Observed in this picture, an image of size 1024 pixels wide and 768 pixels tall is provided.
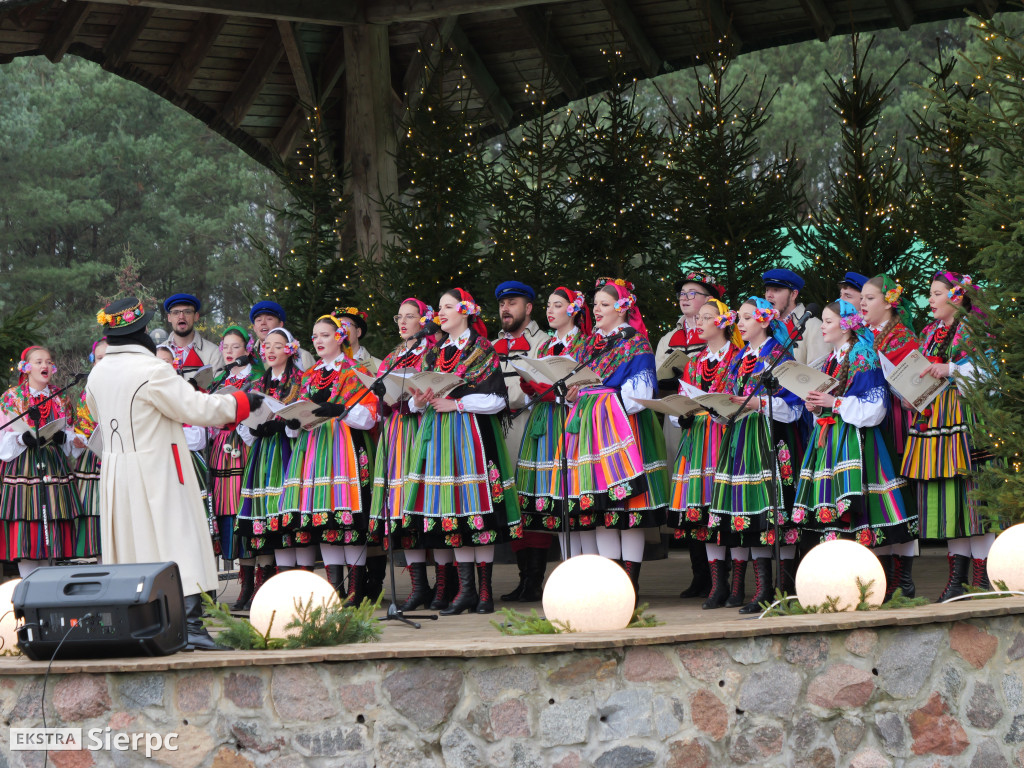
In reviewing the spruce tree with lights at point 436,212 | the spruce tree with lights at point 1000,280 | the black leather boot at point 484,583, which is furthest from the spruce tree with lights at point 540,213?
the spruce tree with lights at point 1000,280

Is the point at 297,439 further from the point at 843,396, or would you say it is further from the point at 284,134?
the point at 284,134

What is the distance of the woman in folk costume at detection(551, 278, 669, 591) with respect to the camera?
6.29 meters

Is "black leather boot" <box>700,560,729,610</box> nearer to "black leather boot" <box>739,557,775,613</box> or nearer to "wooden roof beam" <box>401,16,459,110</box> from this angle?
"black leather boot" <box>739,557,775,613</box>

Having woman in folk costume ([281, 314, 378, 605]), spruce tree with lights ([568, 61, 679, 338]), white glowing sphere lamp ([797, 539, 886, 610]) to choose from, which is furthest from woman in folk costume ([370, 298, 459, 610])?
spruce tree with lights ([568, 61, 679, 338])

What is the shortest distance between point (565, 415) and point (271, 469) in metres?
1.62

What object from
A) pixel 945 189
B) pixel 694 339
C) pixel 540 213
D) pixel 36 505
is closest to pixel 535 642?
pixel 694 339

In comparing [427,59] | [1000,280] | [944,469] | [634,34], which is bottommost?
[944,469]

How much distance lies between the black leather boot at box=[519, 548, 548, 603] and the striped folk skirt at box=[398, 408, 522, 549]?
2.02ft

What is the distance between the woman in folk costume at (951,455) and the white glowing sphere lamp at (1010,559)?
1.50 feet

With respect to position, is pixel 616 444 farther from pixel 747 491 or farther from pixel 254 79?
pixel 254 79

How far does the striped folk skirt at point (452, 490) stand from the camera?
6309mm

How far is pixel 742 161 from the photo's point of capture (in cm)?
955

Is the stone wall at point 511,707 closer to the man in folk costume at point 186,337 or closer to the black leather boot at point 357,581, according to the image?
the black leather boot at point 357,581

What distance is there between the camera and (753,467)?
19.7 ft
